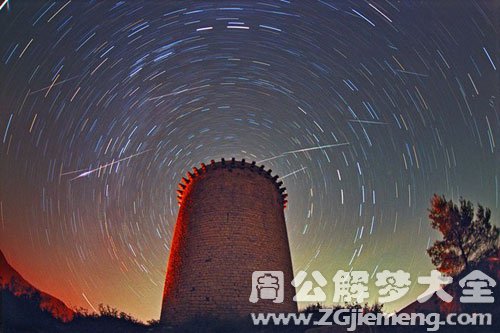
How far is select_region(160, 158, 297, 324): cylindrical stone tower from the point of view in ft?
62.6

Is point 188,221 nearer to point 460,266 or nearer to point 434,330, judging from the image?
point 434,330

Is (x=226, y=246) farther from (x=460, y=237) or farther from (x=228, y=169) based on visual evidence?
(x=460, y=237)

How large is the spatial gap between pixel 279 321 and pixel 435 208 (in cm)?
1430

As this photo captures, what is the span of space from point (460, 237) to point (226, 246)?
14810mm

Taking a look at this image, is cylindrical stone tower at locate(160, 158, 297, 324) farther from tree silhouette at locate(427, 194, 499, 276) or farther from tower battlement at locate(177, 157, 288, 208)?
tree silhouette at locate(427, 194, 499, 276)

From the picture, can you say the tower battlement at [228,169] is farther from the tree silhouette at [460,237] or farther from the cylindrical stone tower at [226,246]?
the tree silhouette at [460,237]

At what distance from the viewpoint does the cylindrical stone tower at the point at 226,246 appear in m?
19.1

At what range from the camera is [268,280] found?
68.0ft

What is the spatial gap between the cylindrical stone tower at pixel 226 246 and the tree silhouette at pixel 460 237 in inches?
380

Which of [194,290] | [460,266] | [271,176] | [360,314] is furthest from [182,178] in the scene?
[460,266]

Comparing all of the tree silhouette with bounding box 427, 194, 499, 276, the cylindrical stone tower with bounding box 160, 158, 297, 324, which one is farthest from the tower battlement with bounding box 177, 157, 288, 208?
the tree silhouette with bounding box 427, 194, 499, 276

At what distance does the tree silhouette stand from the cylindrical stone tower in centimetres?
964

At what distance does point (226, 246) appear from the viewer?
786 inches

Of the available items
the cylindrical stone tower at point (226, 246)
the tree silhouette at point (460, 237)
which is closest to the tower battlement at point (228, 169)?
the cylindrical stone tower at point (226, 246)
